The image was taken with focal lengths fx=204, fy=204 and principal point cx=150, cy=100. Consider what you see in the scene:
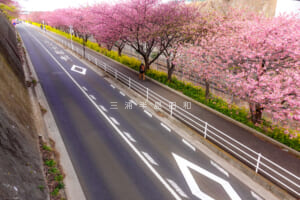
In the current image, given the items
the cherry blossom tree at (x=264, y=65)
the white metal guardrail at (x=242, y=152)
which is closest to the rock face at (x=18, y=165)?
the white metal guardrail at (x=242, y=152)

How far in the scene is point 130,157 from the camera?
923 cm

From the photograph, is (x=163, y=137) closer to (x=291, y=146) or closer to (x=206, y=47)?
(x=291, y=146)

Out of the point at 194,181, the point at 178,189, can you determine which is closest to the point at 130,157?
the point at 178,189

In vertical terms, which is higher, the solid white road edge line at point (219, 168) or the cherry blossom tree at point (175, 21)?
the cherry blossom tree at point (175, 21)

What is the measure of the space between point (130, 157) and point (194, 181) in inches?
117

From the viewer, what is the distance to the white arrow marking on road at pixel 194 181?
729cm

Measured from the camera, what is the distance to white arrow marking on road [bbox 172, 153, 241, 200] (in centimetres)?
729

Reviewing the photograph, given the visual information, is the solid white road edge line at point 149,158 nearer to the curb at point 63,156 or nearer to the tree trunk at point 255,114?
the curb at point 63,156

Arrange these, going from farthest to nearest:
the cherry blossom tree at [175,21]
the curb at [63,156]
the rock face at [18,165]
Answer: the cherry blossom tree at [175,21] → the curb at [63,156] → the rock face at [18,165]

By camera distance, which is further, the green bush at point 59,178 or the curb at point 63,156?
the green bush at point 59,178

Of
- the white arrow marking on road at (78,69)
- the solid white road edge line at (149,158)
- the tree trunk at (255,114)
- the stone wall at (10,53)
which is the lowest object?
the solid white road edge line at (149,158)

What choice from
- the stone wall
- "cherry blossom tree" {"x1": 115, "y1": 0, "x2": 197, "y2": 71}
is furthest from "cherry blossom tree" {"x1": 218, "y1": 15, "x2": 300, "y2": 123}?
the stone wall

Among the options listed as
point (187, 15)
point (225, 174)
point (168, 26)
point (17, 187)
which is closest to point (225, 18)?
point (187, 15)

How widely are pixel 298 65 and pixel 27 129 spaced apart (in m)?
13.0
